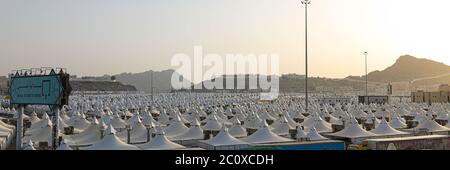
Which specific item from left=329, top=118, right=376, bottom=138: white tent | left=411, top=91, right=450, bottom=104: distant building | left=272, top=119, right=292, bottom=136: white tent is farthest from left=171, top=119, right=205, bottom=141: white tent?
left=411, top=91, right=450, bottom=104: distant building

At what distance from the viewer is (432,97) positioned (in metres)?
81.5

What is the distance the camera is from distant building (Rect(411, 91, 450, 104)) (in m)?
80.1

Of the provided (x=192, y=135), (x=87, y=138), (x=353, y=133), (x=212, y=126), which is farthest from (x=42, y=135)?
(x=353, y=133)

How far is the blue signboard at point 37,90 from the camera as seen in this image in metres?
21.6

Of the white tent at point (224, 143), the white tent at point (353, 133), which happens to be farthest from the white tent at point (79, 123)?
the white tent at point (353, 133)

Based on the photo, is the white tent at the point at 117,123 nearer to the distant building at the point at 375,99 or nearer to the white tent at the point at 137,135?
the white tent at the point at 137,135

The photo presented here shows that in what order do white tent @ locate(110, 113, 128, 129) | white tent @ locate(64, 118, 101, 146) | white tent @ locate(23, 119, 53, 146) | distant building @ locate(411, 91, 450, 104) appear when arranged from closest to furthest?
white tent @ locate(64, 118, 101, 146)
white tent @ locate(23, 119, 53, 146)
white tent @ locate(110, 113, 128, 129)
distant building @ locate(411, 91, 450, 104)

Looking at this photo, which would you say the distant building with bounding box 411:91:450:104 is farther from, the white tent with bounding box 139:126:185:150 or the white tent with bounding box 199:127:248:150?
the white tent with bounding box 139:126:185:150

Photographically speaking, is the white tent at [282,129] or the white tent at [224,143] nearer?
the white tent at [224,143]

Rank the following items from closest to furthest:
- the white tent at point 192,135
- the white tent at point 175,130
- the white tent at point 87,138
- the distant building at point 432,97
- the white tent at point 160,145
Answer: the white tent at point 160,145 → the white tent at point 87,138 → the white tent at point 192,135 → the white tent at point 175,130 → the distant building at point 432,97
